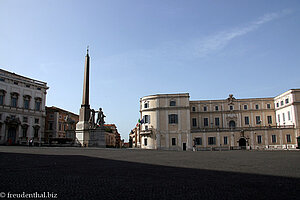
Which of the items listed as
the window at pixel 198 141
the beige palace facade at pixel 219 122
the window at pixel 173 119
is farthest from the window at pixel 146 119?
the window at pixel 198 141

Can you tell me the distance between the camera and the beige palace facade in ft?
158

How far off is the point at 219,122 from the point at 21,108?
42.3 m

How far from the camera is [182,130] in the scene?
2016 inches

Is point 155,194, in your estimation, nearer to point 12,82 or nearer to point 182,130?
point 182,130

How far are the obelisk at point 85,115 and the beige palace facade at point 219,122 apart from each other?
21.6 m

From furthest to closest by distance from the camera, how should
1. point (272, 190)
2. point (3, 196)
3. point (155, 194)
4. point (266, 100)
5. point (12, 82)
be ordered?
point (266, 100) → point (12, 82) → point (272, 190) → point (155, 194) → point (3, 196)

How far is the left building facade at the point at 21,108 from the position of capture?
4652 centimetres

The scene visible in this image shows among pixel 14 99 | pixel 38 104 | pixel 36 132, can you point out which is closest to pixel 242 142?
pixel 36 132

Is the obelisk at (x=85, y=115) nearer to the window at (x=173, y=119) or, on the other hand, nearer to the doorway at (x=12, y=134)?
the window at (x=173, y=119)

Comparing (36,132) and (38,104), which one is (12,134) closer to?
(36,132)

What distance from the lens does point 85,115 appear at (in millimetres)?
31734

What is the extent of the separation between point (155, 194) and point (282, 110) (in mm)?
55207

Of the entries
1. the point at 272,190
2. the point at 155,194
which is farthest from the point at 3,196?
the point at 272,190

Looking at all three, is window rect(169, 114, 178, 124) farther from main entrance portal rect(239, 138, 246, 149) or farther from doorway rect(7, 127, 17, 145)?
doorway rect(7, 127, 17, 145)
